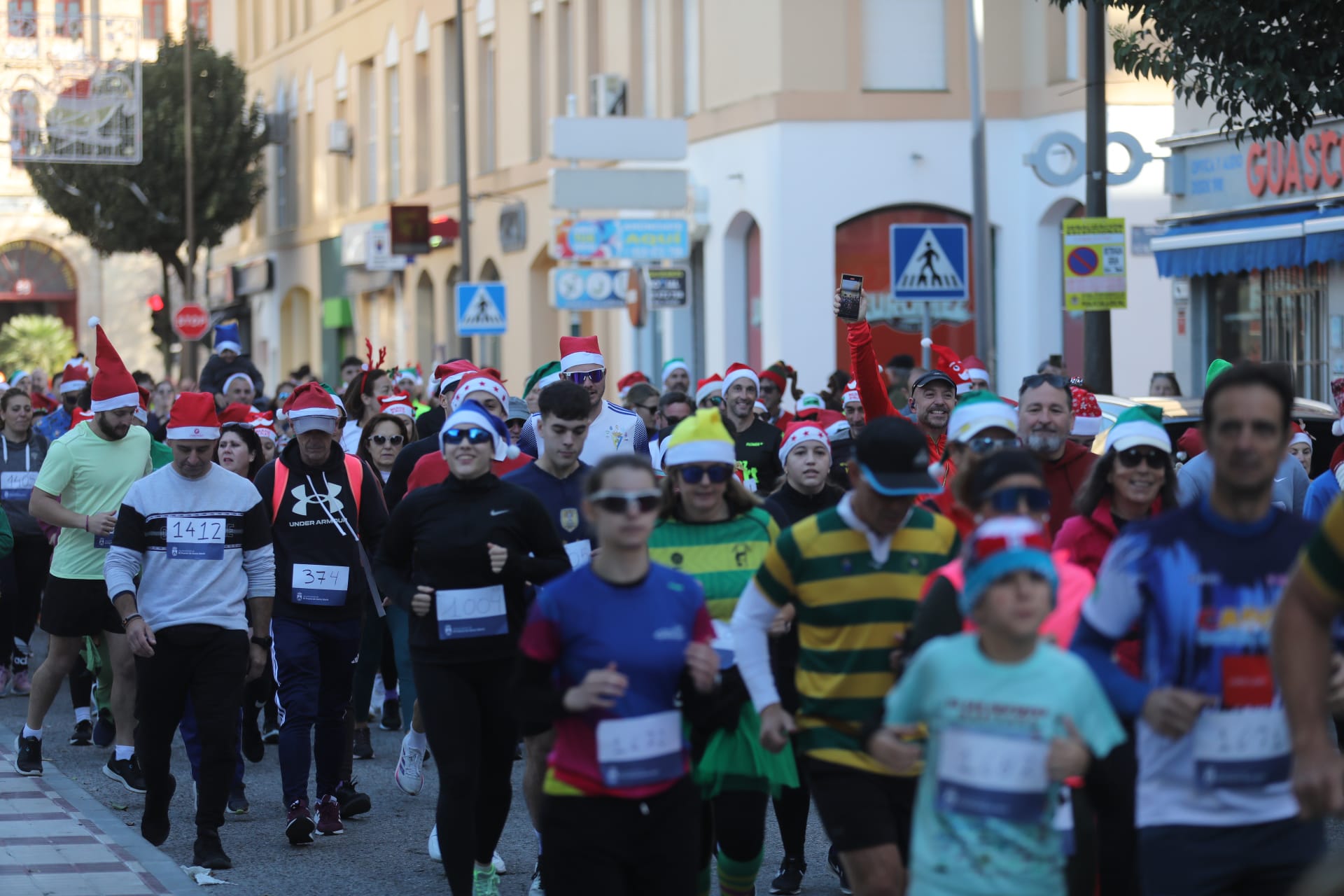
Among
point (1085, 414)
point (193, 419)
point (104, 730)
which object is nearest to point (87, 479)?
Result: point (104, 730)

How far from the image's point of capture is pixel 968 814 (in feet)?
14.8

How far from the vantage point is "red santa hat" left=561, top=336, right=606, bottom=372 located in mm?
10586

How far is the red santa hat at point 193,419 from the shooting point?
870 cm

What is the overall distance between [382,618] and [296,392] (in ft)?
6.46

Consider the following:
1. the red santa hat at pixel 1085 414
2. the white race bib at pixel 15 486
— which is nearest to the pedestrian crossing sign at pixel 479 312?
the white race bib at pixel 15 486

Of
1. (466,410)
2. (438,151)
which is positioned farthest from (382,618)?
(438,151)

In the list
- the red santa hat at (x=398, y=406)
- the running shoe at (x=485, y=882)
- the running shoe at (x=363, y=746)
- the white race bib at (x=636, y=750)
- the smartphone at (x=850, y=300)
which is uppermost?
the smartphone at (x=850, y=300)

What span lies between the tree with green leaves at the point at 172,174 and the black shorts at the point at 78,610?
41.8 m

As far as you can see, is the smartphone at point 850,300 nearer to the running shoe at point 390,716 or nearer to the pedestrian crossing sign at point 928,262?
the running shoe at point 390,716

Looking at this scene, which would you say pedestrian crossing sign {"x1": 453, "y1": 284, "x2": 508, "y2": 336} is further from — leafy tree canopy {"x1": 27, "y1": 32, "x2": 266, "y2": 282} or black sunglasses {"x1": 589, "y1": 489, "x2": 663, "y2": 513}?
leafy tree canopy {"x1": 27, "y1": 32, "x2": 266, "y2": 282}

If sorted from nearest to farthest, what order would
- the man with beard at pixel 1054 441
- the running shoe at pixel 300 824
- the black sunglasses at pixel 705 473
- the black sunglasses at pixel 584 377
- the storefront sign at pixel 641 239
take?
the black sunglasses at pixel 705 473 < the man with beard at pixel 1054 441 < the running shoe at pixel 300 824 < the black sunglasses at pixel 584 377 < the storefront sign at pixel 641 239

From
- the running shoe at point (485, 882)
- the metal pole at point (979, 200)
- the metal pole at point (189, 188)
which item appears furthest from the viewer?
the metal pole at point (189, 188)

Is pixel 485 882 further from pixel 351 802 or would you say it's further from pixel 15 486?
pixel 15 486

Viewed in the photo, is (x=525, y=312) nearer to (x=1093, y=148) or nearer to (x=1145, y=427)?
(x=1093, y=148)
